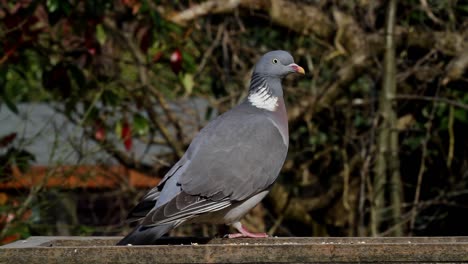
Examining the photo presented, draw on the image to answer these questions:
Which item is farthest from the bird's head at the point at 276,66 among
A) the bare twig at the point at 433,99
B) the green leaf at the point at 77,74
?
the bare twig at the point at 433,99

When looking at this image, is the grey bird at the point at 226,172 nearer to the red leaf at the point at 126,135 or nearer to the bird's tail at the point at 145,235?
the bird's tail at the point at 145,235

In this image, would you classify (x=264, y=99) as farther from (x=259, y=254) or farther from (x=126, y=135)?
(x=126, y=135)

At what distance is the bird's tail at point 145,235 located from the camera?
9.78 ft

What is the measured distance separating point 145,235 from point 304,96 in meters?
3.06

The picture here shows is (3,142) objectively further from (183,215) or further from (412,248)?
(412,248)

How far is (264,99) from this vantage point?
3.90 metres

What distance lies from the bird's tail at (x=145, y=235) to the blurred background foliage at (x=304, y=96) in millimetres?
1982

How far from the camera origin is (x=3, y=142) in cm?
485

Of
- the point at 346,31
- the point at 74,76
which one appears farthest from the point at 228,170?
the point at 346,31

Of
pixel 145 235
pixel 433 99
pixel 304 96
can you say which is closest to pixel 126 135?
pixel 304 96

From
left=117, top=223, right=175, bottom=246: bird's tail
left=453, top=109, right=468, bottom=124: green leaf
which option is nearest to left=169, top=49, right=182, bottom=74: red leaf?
left=453, top=109, right=468, bottom=124: green leaf

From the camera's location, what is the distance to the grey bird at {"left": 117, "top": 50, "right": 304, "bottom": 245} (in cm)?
330

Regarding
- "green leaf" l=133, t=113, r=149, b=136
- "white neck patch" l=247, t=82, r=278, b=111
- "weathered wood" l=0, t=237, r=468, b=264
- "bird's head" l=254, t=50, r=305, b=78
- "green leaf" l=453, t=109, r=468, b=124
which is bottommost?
"green leaf" l=453, t=109, r=468, b=124

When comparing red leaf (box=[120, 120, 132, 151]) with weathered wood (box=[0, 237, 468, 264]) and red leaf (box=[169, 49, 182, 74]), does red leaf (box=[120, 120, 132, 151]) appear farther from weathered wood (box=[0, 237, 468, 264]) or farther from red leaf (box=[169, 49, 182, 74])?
weathered wood (box=[0, 237, 468, 264])
